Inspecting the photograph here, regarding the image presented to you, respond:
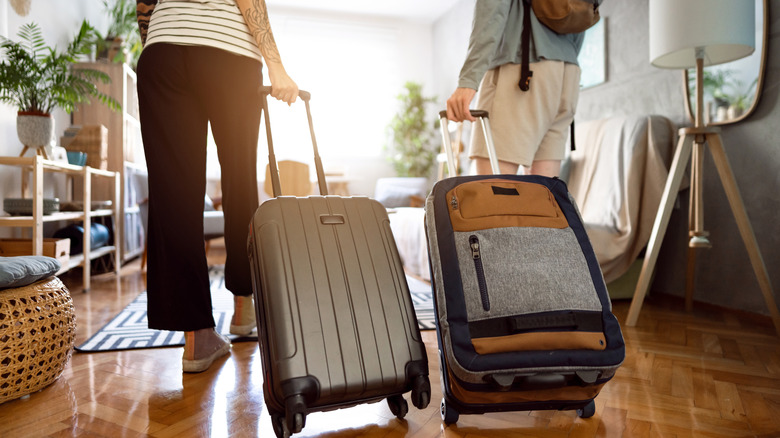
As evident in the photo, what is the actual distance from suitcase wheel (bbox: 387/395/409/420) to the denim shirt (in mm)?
813

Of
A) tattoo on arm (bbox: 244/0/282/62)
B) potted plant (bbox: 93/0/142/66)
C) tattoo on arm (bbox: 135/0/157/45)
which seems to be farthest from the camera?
potted plant (bbox: 93/0/142/66)

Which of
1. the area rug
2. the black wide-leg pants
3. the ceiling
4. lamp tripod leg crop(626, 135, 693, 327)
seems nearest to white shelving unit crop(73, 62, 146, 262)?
the area rug

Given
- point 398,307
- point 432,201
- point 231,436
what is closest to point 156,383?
point 231,436

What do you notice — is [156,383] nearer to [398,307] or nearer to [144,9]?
[398,307]

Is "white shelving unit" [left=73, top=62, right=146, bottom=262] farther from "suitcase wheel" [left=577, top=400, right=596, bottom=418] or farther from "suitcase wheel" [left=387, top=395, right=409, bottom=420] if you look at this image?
"suitcase wheel" [left=577, top=400, right=596, bottom=418]

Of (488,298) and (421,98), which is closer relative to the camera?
(488,298)

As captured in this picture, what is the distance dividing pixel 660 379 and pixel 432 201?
85cm

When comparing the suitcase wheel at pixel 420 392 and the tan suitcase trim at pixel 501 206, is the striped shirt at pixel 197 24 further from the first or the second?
the suitcase wheel at pixel 420 392

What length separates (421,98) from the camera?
6152 millimetres

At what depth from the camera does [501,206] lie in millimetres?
1117

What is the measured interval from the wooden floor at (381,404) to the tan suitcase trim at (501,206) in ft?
1.43

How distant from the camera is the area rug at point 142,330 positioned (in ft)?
5.71

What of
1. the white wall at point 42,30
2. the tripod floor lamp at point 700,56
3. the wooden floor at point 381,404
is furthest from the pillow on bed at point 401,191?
the wooden floor at point 381,404

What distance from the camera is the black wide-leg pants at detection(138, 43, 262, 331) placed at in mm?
1327
